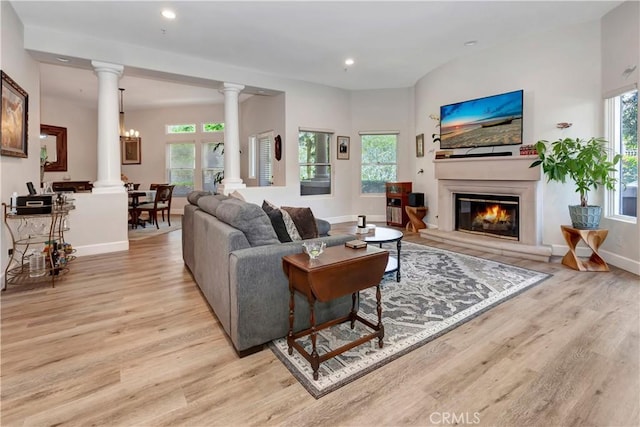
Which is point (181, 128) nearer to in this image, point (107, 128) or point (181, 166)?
point (181, 166)

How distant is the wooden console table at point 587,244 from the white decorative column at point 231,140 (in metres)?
4.83

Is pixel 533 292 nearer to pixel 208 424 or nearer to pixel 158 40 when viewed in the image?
pixel 208 424

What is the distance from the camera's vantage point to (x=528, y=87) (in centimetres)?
456

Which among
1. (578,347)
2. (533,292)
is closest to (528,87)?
(533,292)

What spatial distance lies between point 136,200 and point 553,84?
7.21m

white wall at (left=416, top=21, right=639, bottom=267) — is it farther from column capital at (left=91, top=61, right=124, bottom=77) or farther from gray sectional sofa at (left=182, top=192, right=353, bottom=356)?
column capital at (left=91, top=61, right=124, bottom=77)

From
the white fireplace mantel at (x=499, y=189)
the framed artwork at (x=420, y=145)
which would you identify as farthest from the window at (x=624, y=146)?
the framed artwork at (x=420, y=145)

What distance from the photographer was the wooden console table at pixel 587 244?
3.69 metres

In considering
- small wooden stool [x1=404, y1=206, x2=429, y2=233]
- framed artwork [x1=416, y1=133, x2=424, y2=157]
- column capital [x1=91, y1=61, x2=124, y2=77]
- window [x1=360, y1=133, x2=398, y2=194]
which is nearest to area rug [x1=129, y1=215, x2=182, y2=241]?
column capital [x1=91, y1=61, x2=124, y2=77]

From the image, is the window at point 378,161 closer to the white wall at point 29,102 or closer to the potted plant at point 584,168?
the potted plant at point 584,168

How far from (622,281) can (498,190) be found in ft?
5.98

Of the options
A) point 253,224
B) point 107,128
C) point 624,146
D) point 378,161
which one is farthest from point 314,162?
point 253,224

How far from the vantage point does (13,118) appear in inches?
139

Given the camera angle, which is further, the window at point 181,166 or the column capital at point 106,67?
the window at point 181,166
